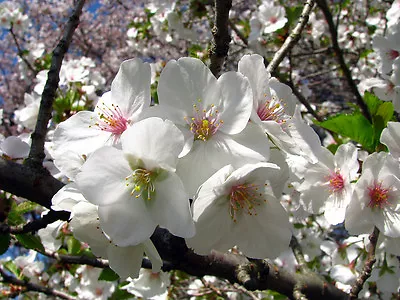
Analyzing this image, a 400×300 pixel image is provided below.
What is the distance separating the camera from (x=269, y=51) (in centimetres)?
364

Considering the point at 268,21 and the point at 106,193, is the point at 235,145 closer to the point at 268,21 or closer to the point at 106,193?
the point at 106,193

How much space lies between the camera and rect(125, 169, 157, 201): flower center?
38.3 inches

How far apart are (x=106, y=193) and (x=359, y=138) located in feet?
3.33

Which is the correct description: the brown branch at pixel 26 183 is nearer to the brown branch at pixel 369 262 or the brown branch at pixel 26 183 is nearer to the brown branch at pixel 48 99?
the brown branch at pixel 48 99

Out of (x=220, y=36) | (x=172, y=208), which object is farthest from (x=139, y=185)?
(x=220, y=36)

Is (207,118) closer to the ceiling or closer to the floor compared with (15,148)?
closer to the ceiling

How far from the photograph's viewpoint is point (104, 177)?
93 cm

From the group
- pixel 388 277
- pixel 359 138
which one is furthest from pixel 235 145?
pixel 388 277

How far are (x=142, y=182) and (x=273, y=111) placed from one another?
0.44 m

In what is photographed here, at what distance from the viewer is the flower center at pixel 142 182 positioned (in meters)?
0.97

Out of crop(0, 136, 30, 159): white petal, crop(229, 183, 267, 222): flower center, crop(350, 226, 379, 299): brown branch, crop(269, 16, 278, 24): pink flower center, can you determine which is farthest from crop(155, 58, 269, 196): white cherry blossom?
crop(269, 16, 278, 24): pink flower center

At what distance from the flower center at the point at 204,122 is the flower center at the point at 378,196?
63 cm

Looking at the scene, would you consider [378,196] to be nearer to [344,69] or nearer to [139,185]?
[139,185]

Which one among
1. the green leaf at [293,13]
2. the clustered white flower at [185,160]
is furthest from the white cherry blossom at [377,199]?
the green leaf at [293,13]
